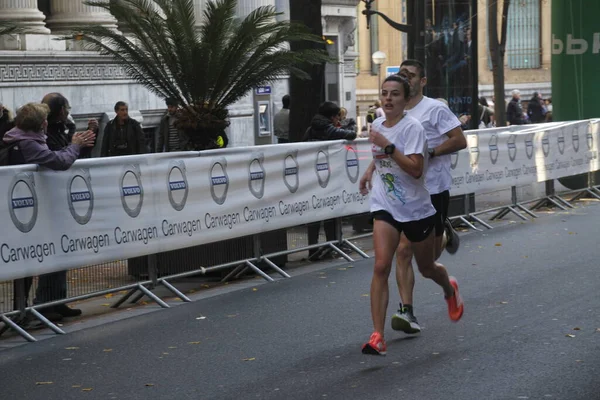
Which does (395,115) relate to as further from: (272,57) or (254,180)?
(272,57)

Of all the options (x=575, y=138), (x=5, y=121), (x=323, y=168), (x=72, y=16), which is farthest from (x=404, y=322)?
(x=72, y=16)

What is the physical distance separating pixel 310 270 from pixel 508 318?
4.19 metres

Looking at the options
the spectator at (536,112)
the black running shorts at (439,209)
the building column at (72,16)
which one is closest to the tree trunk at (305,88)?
the black running shorts at (439,209)

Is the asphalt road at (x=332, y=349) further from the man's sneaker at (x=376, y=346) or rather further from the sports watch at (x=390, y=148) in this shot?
the sports watch at (x=390, y=148)

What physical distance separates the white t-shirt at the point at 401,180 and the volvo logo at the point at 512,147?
1002 cm

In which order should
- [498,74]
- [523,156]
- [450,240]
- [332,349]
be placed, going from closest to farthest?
[332,349]
[450,240]
[523,156]
[498,74]

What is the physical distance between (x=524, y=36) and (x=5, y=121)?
179 ft

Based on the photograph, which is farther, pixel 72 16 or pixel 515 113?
pixel 515 113

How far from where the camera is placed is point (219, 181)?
12625mm

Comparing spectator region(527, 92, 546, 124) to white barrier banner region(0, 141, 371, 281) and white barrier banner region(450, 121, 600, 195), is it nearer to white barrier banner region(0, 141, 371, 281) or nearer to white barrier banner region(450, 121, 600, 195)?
white barrier banner region(450, 121, 600, 195)

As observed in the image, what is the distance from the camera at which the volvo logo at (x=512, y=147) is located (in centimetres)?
1886

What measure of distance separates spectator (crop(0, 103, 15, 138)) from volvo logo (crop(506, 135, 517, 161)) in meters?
7.47

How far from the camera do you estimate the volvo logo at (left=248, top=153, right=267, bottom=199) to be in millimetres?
13086

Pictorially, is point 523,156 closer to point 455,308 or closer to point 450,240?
point 450,240
